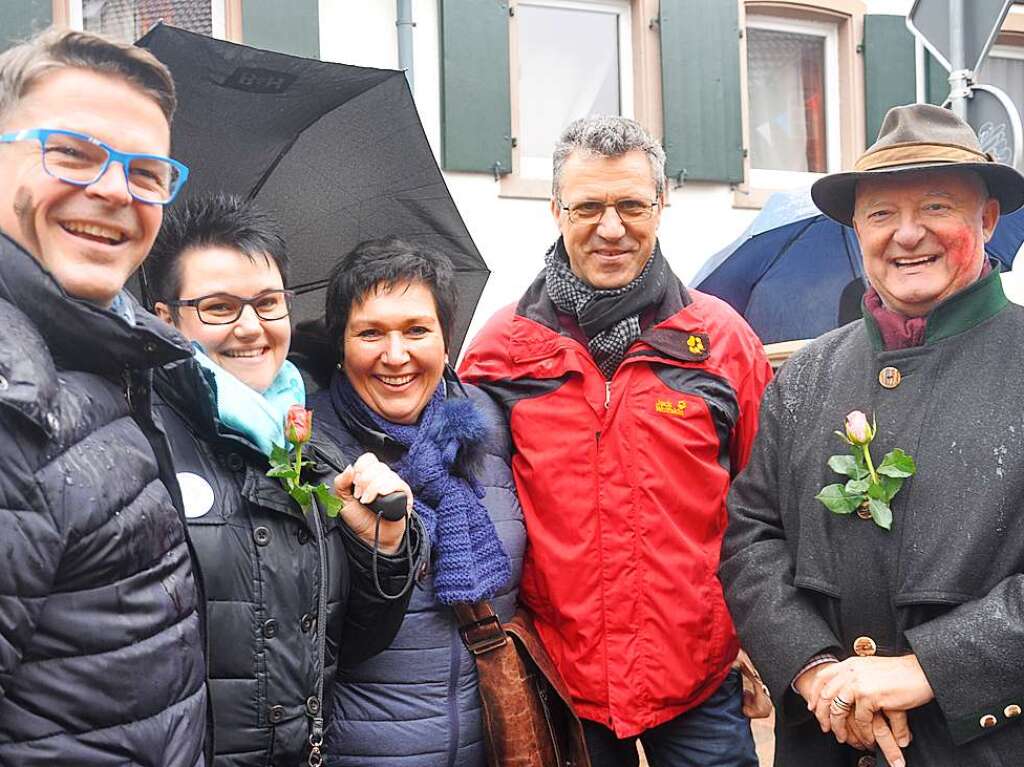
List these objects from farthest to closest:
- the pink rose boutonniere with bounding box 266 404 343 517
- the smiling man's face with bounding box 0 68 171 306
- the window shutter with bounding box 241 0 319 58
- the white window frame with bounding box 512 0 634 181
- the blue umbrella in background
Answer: the white window frame with bounding box 512 0 634 181 → the window shutter with bounding box 241 0 319 58 → the blue umbrella in background → the pink rose boutonniere with bounding box 266 404 343 517 → the smiling man's face with bounding box 0 68 171 306

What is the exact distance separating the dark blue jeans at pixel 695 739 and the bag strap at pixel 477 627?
0.48 m

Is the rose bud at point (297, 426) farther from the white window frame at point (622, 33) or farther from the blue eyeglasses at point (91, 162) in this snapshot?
the white window frame at point (622, 33)

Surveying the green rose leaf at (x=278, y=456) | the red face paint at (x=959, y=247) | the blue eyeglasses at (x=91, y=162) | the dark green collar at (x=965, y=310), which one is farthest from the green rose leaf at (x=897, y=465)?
the blue eyeglasses at (x=91, y=162)

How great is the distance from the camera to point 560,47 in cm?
756

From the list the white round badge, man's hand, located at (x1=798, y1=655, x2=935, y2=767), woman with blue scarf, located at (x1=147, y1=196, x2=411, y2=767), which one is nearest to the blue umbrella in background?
man's hand, located at (x1=798, y1=655, x2=935, y2=767)

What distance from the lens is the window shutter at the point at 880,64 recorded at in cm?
803

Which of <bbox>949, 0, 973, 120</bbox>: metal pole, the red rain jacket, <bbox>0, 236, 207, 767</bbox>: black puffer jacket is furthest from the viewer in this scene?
<bbox>949, 0, 973, 120</bbox>: metal pole

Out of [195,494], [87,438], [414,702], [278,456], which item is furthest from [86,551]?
[414,702]

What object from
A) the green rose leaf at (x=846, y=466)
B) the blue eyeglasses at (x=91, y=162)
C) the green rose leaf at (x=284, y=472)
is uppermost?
the blue eyeglasses at (x=91, y=162)

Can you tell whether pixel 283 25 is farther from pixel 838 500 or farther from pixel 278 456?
pixel 838 500

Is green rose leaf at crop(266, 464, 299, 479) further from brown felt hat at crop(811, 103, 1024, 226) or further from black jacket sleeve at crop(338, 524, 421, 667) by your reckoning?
brown felt hat at crop(811, 103, 1024, 226)

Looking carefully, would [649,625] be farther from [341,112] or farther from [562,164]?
[341,112]

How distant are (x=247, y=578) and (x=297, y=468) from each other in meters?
0.24

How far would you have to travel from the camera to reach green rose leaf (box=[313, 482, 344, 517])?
2.32 m
